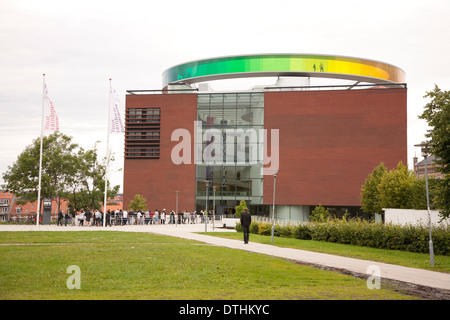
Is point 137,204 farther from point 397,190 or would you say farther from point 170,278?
point 170,278

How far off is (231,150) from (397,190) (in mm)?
22207

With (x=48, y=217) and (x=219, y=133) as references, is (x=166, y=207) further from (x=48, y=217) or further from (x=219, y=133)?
(x=48, y=217)

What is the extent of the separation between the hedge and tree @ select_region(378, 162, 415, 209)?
14685 millimetres

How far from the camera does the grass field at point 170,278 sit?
29.3ft

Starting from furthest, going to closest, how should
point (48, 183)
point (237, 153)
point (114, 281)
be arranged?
point (237, 153) → point (48, 183) → point (114, 281)

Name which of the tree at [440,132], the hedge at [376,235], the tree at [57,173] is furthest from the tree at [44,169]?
the tree at [440,132]

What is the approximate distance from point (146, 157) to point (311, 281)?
1907 inches

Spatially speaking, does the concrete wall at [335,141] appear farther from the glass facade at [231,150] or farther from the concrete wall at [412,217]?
the concrete wall at [412,217]

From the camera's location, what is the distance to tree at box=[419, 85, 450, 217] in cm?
1764

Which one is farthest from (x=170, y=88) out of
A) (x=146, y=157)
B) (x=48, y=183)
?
(x=48, y=183)

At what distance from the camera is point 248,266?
13453mm

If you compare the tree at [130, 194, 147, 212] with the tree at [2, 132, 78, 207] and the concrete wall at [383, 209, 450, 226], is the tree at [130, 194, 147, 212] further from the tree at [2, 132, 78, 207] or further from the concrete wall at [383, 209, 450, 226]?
the concrete wall at [383, 209, 450, 226]

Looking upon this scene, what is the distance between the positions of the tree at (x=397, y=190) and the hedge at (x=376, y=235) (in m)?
14.7

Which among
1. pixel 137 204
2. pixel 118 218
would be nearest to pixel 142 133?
pixel 137 204
